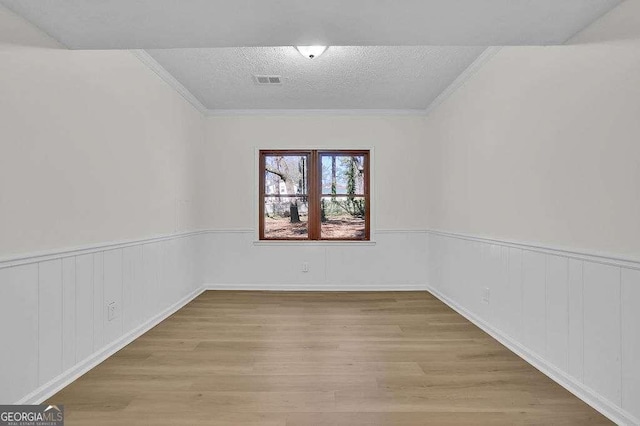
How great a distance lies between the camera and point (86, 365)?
234cm

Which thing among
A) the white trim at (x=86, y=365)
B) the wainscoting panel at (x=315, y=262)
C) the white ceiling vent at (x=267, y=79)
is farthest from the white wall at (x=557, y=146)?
the white trim at (x=86, y=365)

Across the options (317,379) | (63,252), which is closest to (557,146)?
(317,379)

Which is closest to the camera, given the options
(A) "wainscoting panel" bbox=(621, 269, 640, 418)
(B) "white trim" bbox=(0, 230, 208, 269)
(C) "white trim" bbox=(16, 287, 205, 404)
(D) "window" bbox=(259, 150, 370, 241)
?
(A) "wainscoting panel" bbox=(621, 269, 640, 418)

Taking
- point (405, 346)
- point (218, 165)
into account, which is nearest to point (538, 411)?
point (405, 346)

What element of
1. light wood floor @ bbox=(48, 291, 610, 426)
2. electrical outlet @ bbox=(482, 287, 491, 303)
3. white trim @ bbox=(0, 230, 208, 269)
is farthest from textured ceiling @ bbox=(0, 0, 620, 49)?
light wood floor @ bbox=(48, 291, 610, 426)

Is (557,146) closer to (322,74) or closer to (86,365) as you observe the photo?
(322,74)

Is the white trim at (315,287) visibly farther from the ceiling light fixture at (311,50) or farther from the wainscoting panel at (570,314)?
the ceiling light fixture at (311,50)

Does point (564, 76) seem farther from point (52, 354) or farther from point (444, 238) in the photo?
point (52, 354)

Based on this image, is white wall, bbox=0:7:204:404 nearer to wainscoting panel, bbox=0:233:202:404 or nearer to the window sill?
wainscoting panel, bbox=0:233:202:404

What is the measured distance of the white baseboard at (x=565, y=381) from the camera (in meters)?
1.78

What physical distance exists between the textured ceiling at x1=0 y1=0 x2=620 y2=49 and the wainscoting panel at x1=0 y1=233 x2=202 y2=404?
1365 mm

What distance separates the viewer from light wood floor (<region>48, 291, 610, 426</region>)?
1852 mm

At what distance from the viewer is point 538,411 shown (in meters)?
1.90

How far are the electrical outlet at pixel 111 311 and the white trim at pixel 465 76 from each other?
12.4 feet
